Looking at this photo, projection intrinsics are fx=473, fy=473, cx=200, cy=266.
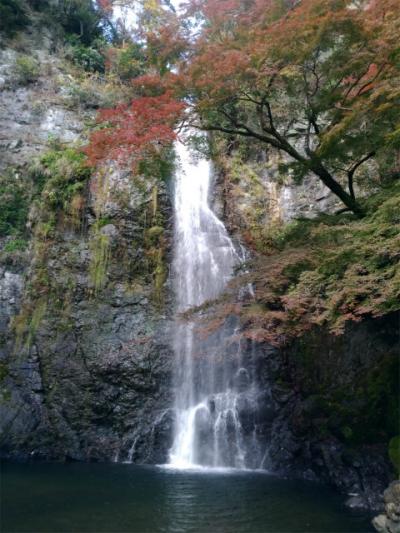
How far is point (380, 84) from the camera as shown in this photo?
738cm

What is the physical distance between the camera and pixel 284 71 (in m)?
7.99

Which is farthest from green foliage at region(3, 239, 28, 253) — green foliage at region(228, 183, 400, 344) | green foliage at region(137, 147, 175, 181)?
green foliage at region(228, 183, 400, 344)

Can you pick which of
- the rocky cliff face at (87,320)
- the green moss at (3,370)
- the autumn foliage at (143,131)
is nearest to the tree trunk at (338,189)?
the autumn foliage at (143,131)

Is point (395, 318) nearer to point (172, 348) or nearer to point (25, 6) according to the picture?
point (172, 348)

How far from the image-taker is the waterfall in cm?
1059

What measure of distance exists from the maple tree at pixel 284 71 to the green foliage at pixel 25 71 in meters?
11.8

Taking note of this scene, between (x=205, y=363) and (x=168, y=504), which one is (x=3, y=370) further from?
(x=168, y=504)

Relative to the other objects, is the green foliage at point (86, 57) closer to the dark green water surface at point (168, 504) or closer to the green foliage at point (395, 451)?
the dark green water surface at point (168, 504)

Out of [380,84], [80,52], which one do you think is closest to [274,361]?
[380,84]

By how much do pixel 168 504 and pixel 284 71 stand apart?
7190 millimetres

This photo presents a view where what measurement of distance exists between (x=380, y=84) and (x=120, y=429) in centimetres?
937

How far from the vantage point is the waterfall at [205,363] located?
34.7ft

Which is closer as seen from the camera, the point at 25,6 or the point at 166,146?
the point at 166,146

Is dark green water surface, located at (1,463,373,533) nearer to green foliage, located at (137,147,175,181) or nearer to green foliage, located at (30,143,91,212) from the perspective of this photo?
green foliage, located at (137,147,175,181)
